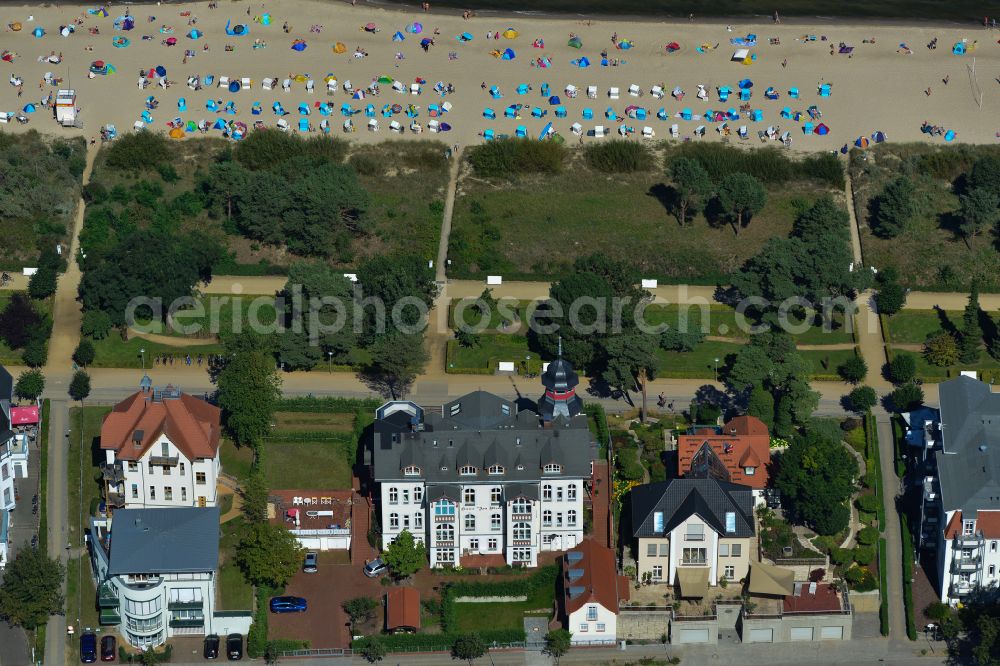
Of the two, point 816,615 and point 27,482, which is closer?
point 816,615

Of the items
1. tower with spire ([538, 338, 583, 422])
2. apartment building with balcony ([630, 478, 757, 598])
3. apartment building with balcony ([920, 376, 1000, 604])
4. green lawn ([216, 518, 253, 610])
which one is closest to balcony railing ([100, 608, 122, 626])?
green lawn ([216, 518, 253, 610])

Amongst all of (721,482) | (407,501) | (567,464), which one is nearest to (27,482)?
(407,501)

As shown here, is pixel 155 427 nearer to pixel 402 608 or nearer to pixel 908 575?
pixel 402 608

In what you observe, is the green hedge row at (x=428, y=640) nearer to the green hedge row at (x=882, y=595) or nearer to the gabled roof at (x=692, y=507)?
the gabled roof at (x=692, y=507)

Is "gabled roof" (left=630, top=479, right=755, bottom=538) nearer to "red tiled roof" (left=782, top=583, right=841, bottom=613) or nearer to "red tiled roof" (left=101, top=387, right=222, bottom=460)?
"red tiled roof" (left=782, top=583, right=841, bottom=613)

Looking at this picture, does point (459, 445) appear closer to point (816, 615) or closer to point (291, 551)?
Result: point (291, 551)
